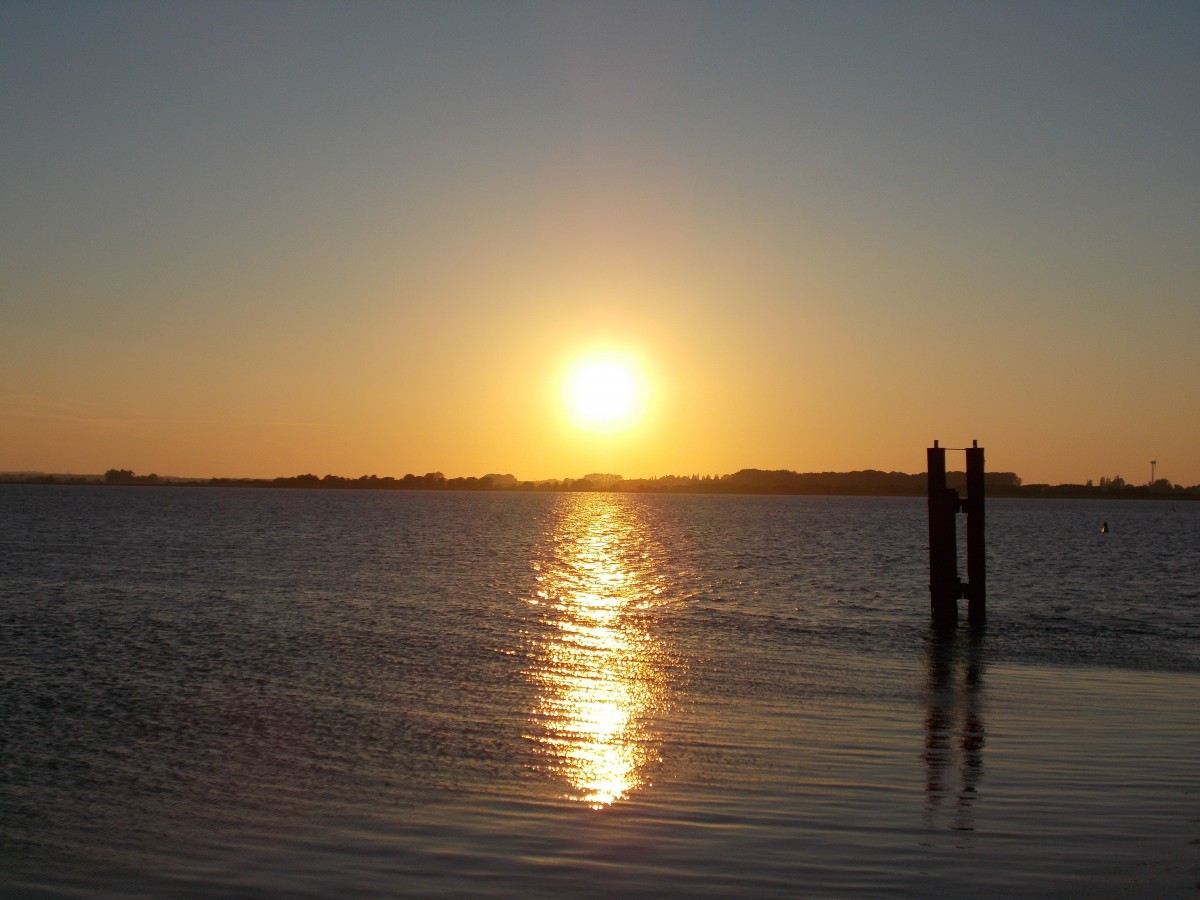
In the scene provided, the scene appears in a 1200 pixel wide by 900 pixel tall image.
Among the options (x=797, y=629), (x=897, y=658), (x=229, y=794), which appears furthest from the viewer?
(x=797, y=629)

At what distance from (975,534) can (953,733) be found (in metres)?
14.0

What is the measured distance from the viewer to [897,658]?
21609 millimetres

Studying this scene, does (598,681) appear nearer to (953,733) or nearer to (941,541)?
(953,733)

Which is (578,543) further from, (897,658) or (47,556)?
(897,658)

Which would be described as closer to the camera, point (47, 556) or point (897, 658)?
point (897, 658)

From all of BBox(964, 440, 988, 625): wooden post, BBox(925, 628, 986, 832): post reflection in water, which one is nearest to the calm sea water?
BBox(925, 628, 986, 832): post reflection in water

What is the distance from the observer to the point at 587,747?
13094 mm

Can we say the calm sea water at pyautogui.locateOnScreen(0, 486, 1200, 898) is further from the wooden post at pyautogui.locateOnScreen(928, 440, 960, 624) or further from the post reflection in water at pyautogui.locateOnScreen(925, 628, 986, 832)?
the wooden post at pyautogui.locateOnScreen(928, 440, 960, 624)

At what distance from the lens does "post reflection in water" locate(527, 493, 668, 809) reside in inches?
470

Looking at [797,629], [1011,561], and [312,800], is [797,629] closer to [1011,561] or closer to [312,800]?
[312,800]

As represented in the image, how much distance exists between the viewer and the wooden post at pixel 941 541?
26.9 meters

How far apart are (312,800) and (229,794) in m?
0.92

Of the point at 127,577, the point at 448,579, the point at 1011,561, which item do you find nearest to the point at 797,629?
the point at 448,579

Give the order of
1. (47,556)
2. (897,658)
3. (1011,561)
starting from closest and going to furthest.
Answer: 1. (897,658)
2. (47,556)
3. (1011,561)
